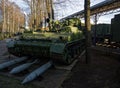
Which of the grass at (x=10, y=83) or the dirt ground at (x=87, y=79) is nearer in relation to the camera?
the grass at (x=10, y=83)

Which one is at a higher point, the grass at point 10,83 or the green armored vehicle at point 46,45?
the green armored vehicle at point 46,45

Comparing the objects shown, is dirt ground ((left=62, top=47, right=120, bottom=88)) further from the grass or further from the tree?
the tree

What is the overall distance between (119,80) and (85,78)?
1.25m

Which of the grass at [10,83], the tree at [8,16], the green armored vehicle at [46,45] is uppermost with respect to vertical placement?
the tree at [8,16]

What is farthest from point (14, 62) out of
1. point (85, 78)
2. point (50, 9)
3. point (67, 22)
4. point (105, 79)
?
point (50, 9)

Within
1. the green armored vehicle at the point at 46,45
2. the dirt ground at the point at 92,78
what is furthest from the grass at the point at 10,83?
the green armored vehicle at the point at 46,45

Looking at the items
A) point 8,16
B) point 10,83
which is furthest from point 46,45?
point 8,16

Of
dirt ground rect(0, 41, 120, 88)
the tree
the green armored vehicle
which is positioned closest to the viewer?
dirt ground rect(0, 41, 120, 88)

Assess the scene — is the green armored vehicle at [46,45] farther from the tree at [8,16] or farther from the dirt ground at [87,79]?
the tree at [8,16]

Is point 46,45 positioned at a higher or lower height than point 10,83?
higher

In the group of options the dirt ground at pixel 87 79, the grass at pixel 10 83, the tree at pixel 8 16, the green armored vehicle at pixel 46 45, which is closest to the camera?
the grass at pixel 10 83

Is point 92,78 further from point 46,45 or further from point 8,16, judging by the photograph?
point 8,16

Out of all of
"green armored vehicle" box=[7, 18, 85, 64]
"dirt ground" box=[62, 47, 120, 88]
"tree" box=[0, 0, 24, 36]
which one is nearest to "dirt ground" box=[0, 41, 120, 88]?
"dirt ground" box=[62, 47, 120, 88]

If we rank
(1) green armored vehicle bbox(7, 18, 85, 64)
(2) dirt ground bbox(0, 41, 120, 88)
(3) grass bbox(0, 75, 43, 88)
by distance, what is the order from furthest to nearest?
(1) green armored vehicle bbox(7, 18, 85, 64) < (2) dirt ground bbox(0, 41, 120, 88) < (3) grass bbox(0, 75, 43, 88)
